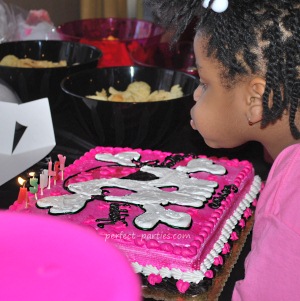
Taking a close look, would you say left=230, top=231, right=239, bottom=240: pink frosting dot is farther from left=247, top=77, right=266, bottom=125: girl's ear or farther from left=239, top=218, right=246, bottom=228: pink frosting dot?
left=247, top=77, right=266, bottom=125: girl's ear

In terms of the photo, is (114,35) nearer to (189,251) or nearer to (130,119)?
(130,119)

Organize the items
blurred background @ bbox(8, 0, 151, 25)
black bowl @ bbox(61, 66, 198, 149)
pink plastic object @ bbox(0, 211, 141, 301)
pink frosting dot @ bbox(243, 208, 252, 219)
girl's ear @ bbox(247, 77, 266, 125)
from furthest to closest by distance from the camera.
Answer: blurred background @ bbox(8, 0, 151, 25) < black bowl @ bbox(61, 66, 198, 149) < pink frosting dot @ bbox(243, 208, 252, 219) < girl's ear @ bbox(247, 77, 266, 125) < pink plastic object @ bbox(0, 211, 141, 301)

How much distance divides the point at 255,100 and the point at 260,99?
0.01 metres

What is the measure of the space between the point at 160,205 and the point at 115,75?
524mm

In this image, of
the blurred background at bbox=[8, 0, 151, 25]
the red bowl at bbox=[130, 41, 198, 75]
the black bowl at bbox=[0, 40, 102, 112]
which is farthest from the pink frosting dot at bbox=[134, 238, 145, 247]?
the blurred background at bbox=[8, 0, 151, 25]

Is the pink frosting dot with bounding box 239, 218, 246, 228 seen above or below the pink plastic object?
below

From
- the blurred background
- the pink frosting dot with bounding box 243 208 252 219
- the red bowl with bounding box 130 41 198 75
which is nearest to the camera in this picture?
the pink frosting dot with bounding box 243 208 252 219

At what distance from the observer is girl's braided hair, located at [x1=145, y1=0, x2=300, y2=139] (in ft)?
2.39

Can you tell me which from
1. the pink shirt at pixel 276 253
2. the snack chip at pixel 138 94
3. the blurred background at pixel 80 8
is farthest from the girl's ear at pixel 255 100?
the blurred background at pixel 80 8

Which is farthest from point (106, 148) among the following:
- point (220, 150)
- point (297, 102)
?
point (297, 102)

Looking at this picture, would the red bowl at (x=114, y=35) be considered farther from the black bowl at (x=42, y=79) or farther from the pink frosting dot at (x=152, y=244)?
the pink frosting dot at (x=152, y=244)

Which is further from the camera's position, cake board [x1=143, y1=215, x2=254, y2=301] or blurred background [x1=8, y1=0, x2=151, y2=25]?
blurred background [x1=8, y1=0, x2=151, y2=25]

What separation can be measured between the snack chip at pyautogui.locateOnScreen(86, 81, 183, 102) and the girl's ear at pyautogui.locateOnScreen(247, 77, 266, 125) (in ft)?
1.21

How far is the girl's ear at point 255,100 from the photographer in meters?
0.77
